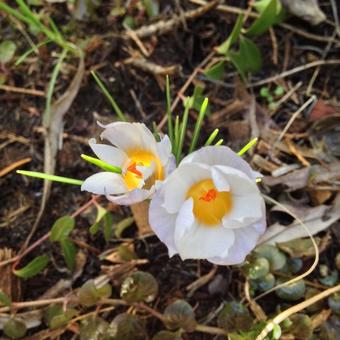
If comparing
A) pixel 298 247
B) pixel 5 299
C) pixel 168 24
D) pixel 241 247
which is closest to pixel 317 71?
pixel 168 24

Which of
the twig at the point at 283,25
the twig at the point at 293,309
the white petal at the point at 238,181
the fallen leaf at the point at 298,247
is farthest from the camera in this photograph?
the twig at the point at 283,25

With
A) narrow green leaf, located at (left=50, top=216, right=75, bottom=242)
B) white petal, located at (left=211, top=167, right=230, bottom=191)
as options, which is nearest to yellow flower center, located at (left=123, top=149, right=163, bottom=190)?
white petal, located at (left=211, top=167, right=230, bottom=191)

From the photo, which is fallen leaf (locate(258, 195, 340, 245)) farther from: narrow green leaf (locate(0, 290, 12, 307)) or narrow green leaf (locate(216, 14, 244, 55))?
narrow green leaf (locate(0, 290, 12, 307))

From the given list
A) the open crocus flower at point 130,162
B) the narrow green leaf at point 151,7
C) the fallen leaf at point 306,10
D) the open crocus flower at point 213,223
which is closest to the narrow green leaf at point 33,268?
the open crocus flower at point 130,162

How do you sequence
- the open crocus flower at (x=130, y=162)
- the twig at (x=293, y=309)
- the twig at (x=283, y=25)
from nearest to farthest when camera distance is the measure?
the open crocus flower at (x=130, y=162)
the twig at (x=293, y=309)
the twig at (x=283, y=25)

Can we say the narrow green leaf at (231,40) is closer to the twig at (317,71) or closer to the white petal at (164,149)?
the twig at (317,71)

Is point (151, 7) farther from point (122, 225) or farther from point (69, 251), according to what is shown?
point (69, 251)

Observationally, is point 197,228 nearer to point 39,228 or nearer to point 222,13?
point 39,228
